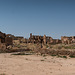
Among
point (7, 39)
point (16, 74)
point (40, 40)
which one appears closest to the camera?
point (16, 74)

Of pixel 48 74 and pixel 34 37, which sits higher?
pixel 34 37

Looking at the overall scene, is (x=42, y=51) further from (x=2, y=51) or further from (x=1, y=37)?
(x=1, y=37)

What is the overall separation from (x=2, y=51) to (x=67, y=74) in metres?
15.6

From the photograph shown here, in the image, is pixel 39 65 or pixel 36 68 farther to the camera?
pixel 39 65

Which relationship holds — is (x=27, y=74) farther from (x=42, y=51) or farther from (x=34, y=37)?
(x=34, y=37)

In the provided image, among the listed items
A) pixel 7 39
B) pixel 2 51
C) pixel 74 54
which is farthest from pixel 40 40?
pixel 74 54

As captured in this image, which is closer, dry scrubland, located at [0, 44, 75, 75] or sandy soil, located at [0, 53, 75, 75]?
sandy soil, located at [0, 53, 75, 75]

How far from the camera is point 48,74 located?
603 centimetres

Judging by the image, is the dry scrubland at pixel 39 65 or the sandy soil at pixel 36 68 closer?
the sandy soil at pixel 36 68

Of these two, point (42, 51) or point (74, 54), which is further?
point (42, 51)

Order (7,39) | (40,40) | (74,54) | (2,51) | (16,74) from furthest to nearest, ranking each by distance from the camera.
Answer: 1. (40,40)
2. (7,39)
3. (2,51)
4. (74,54)
5. (16,74)

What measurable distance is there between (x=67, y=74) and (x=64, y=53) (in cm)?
1087

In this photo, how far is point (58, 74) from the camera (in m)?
6.06

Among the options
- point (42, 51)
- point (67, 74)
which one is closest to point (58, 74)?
point (67, 74)
